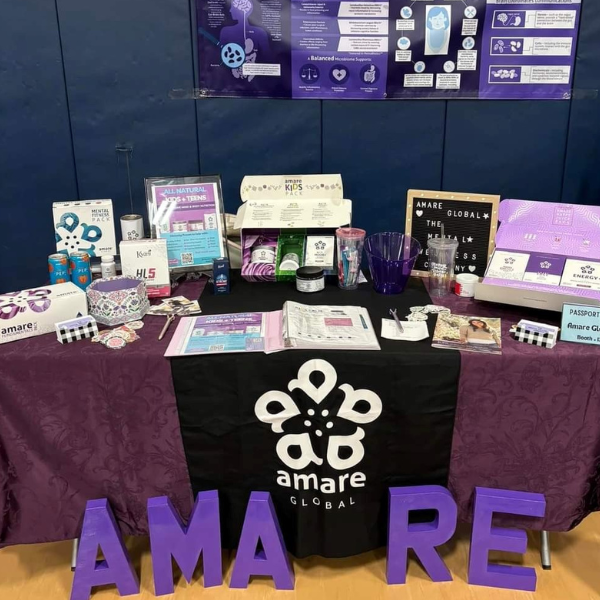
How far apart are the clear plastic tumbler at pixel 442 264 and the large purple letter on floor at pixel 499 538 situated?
0.61 metres

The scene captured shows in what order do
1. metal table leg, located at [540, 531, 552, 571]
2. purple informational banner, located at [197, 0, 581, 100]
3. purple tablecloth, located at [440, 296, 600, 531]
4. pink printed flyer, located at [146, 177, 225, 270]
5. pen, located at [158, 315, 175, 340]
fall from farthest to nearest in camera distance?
purple informational banner, located at [197, 0, 581, 100], pink printed flyer, located at [146, 177, 225, 270], metal table leg, located at [540, 531, 552, 571], pen, located at [158, 315, 175, 340], purple tablecloth, located at [440, 296, 600, 531]

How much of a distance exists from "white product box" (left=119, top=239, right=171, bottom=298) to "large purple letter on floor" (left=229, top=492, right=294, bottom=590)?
693 millimetres

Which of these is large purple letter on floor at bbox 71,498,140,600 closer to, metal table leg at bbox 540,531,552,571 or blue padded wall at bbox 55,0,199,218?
metal table leg at bbox 540,531,552,571

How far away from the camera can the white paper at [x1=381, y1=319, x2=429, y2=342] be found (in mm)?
1576

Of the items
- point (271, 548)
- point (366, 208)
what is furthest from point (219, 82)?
point (271, 548)

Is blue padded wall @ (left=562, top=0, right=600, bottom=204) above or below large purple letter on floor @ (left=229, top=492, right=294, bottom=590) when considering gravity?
above

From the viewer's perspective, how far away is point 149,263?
6.02 ft

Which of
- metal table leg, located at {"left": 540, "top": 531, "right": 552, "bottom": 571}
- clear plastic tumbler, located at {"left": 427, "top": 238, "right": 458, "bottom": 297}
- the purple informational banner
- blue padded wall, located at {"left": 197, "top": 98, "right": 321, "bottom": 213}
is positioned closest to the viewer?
metal table leg, located at {"left": 540, "top": 531, "right": 552, "bottom": 571}

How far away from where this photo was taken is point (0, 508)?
1.60 meters

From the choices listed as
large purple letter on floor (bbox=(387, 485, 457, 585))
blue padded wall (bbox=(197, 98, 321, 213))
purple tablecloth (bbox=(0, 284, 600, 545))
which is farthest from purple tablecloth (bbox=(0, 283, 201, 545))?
blue padded wall (bbox=(197, 98, 321, 213))

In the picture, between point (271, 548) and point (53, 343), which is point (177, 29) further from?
point (271, 548)

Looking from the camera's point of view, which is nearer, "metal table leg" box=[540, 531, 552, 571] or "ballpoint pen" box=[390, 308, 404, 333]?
"ballpoint pen" box=[390, 308, 404, 333]

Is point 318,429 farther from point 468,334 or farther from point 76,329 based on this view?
point 76,329

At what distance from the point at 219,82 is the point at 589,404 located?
78.0 inches
